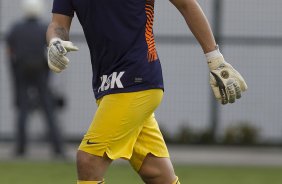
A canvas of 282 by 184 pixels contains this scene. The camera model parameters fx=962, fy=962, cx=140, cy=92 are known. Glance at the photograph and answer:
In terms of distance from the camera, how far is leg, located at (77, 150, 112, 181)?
5461mm

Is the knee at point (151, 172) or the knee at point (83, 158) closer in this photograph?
the knee at point (83, 158)

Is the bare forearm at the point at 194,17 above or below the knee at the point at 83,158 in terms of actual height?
above

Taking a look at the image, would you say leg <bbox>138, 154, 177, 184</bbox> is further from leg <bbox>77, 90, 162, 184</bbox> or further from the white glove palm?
the white glove palm

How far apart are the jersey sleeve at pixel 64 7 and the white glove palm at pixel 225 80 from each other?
892 millimetres

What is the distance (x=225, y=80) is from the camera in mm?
5469

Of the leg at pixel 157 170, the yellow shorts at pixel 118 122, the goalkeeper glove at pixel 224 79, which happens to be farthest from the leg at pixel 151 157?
the goalkeeper glove at pixel 224 79

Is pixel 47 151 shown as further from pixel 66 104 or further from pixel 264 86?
pixel 264 86

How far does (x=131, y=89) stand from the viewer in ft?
18.2

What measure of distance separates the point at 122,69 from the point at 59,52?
1.22 feet

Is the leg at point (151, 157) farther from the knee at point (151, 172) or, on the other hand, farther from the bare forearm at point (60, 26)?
the bare forearm at point (60, 26)

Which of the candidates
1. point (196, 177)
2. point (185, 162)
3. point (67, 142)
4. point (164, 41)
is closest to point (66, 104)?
point (67, 142)

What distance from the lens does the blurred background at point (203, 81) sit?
582 inches

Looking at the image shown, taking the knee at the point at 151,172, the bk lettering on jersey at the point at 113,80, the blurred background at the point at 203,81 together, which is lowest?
the blurred background at the point at 203,81

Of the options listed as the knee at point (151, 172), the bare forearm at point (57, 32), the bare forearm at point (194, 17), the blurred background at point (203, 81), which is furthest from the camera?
the blurred background at point (203, 81)
